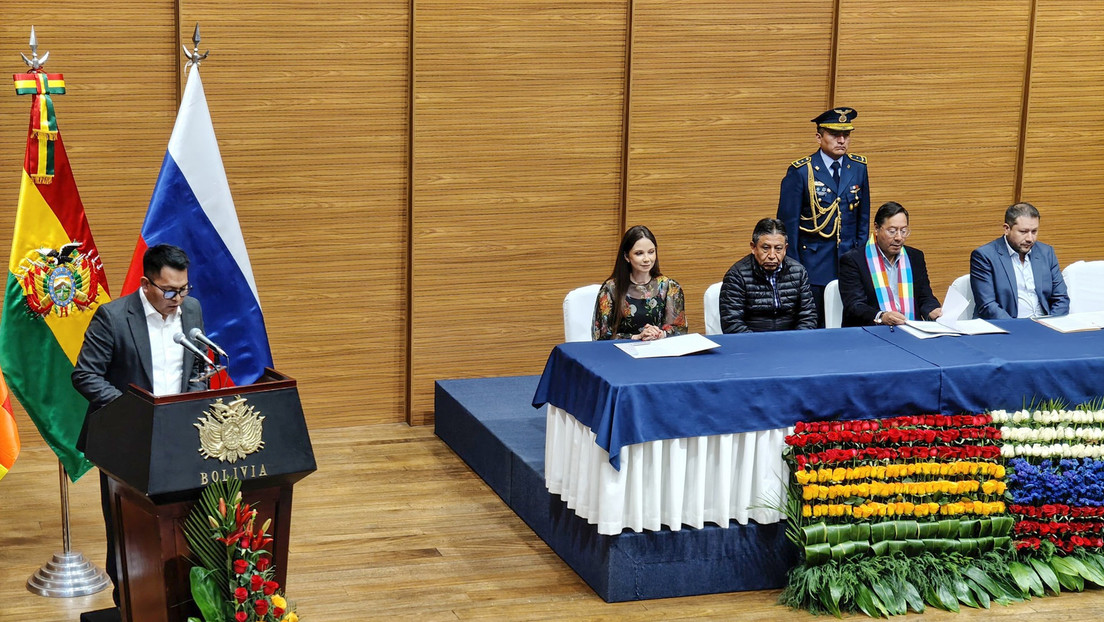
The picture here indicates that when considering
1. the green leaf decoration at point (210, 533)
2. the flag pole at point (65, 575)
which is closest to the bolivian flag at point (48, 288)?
the flag pole at point (65, 575)

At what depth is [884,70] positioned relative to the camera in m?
6.72

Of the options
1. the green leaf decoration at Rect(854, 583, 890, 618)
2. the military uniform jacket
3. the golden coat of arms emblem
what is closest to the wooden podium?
the golden coat of arms emblem

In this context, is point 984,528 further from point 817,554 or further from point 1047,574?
point 817,554

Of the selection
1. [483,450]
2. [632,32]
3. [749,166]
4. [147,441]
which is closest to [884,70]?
[749,166]

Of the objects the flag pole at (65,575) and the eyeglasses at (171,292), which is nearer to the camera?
the eyeglasses at (171,292)

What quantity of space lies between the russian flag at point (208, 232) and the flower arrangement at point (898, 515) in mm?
1884

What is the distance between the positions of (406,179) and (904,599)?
3057 millimetres

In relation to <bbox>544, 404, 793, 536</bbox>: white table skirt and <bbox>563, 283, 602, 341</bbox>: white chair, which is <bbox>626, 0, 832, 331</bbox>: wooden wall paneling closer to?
<bbox>563, 283, 602, 341</bbox>: white chair

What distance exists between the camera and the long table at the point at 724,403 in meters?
4.23

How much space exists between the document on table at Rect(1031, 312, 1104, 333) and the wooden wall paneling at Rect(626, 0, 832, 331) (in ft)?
5.82

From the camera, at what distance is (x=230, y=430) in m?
3.30

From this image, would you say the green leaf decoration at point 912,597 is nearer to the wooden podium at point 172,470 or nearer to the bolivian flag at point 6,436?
the wooden podium at point 172,470

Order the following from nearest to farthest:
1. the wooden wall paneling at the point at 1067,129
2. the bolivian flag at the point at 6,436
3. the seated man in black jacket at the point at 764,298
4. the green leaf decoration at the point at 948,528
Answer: the bolivian flag at the point at 6,436 < the green leaf decoration at the point at 948,528 < the seated man in black jacket at the point at 764,298 < the wooden wall paneling at the point at 1067,129

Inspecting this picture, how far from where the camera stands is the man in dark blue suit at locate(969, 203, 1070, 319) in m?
5.62
